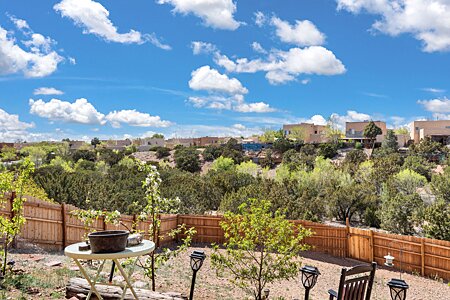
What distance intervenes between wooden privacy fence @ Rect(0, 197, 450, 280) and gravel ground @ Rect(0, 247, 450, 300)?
1.81 ft

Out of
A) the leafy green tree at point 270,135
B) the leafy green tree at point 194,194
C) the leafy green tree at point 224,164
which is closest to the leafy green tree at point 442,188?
the leafy green tree at point 194,194

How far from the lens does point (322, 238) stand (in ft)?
51.9

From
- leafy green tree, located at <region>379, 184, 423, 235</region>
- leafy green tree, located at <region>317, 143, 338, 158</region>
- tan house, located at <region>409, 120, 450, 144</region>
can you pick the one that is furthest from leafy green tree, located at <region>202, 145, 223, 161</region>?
leafy green tree, located at <region>379, 184, 423, 235</region>

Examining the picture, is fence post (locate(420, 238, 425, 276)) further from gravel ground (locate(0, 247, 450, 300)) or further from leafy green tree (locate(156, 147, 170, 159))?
leafy green tree (locate(156, 147, 170, 159))

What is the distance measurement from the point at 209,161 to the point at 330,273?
156ft

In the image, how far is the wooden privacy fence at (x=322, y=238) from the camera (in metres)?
11.2

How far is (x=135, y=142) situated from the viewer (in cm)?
10156

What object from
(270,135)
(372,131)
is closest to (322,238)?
(372,131)

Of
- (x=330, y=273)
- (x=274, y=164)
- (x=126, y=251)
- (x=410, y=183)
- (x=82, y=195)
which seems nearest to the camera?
(x=126, y=251)

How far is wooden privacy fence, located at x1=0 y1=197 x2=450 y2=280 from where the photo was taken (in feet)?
36.7

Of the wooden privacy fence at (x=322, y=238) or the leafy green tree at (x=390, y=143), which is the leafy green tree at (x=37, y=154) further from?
the wooden privacy fence at (x=322, y=238)

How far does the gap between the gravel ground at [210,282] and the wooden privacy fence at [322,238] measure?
1.81ft

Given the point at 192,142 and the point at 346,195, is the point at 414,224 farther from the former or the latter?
the point at 192,142

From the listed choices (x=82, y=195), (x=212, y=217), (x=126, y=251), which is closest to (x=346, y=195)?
(x=212, y=217)
